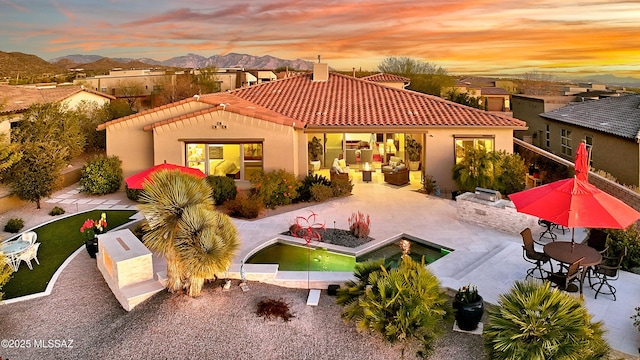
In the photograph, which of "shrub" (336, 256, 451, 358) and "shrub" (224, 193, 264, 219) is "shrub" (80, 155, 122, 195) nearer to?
"shrub" (224, 193, 264, 219)

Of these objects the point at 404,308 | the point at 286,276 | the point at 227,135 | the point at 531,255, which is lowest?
the point at 286,276

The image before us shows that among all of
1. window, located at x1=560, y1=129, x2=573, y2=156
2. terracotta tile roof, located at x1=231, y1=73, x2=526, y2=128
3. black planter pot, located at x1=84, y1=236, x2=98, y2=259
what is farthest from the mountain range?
black planter pot, located at x1=84, y1=236, x2=98, y2=259

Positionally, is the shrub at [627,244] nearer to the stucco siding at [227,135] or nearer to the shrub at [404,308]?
the shrub at [404,308]

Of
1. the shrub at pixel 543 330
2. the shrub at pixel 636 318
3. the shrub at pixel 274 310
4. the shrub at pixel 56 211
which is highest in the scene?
the shrub at pixel 56 211

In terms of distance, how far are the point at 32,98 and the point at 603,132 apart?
3558 cm

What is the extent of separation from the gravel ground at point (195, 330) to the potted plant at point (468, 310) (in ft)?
0.84

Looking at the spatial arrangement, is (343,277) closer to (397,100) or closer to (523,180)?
(523,180)

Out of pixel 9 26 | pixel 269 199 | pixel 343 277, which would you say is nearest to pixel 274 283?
pixel 343 277

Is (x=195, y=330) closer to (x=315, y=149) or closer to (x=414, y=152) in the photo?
(x=315, y=149)

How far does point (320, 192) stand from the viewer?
71.3ft

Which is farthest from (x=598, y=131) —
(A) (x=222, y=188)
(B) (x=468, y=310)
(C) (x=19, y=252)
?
(C) (x=19, y=252)

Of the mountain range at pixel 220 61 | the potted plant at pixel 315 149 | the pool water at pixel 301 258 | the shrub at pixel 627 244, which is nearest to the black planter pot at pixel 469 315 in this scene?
the pool water at pixel 301 258

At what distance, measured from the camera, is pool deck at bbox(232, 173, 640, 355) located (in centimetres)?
1081

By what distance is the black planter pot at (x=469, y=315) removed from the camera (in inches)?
399
